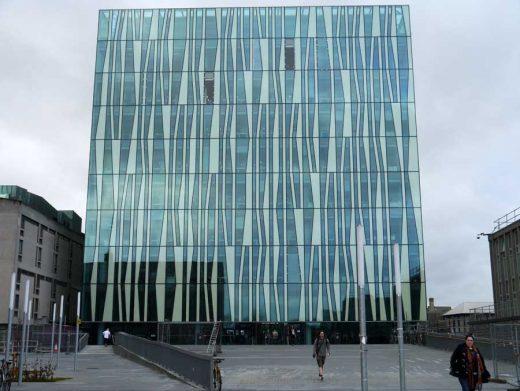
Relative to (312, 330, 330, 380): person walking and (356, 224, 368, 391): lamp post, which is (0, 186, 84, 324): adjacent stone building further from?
(356, 224, 368, 391): lamp post

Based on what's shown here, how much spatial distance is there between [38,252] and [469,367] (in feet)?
193

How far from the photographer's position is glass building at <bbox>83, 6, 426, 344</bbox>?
61.9 m

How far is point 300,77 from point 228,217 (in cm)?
1637

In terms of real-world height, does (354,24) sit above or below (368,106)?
above

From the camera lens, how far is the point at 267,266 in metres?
62.2

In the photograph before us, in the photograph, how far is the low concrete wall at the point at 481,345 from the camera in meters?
27.6

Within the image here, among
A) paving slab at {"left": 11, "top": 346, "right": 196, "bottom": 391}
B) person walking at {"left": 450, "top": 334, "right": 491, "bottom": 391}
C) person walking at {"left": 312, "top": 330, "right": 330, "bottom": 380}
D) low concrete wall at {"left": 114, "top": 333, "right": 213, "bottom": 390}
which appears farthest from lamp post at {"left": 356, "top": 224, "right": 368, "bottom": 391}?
person walking at {"left": 312, "top": 330, "right": 330, "bottom": 380}

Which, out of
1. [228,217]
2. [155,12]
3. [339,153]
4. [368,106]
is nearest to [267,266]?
[228,217]

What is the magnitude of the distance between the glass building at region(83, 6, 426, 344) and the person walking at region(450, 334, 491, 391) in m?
48.5

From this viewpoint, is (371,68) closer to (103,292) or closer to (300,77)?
(300,77)

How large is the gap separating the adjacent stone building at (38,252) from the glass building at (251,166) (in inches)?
233

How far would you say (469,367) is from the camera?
1324cm

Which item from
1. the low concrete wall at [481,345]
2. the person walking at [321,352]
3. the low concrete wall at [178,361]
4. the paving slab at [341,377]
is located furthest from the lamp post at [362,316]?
the low concrete wall at [481,345]

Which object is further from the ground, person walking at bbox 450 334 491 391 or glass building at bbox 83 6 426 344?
glass building at bbox 83 6 426 344
